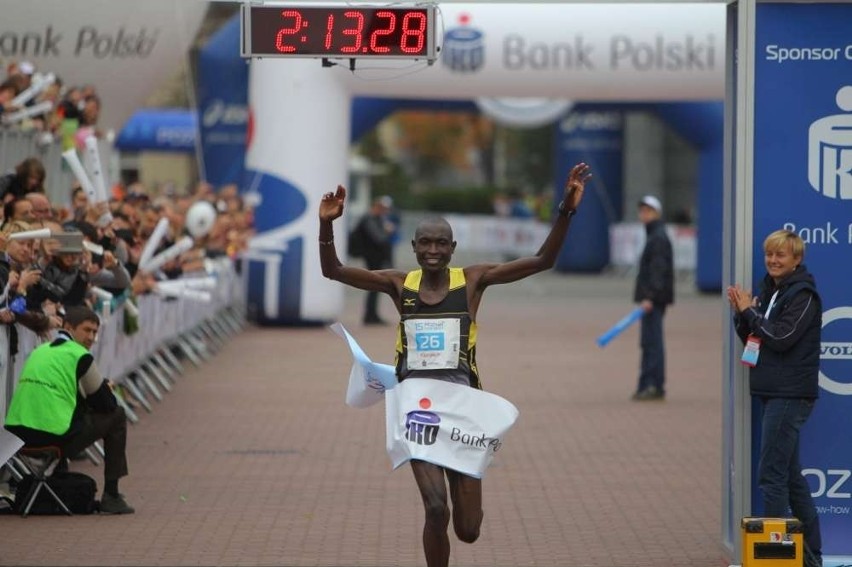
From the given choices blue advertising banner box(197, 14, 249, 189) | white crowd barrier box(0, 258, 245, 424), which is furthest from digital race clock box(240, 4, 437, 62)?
blue advertising banner box(197, 14, 249, 189)

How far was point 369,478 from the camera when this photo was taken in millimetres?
11711

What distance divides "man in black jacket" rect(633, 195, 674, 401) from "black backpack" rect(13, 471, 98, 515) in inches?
283

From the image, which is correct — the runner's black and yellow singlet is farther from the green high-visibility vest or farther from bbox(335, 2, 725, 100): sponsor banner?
bbox(335, 2, 725, 100): sponsor banner

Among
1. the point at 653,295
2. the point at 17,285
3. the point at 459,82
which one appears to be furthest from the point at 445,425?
the point at 459,82

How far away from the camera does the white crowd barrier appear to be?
1087 cm

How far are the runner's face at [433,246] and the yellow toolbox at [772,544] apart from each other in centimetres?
189

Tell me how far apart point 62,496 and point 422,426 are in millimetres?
3337

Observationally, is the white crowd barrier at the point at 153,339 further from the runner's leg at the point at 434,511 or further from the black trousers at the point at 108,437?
the runner's leg at the point at 434,511

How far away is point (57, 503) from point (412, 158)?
78367 mm

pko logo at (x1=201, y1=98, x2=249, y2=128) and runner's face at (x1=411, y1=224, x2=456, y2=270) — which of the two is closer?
runner's face at (x1=411, y1=224, x2=456, y2=270)

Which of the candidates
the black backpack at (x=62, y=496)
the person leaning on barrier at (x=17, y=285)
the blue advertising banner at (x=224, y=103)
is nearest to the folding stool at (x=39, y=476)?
the black backpack at (x=62, y=496)

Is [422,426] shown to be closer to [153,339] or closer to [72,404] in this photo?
[72,404]

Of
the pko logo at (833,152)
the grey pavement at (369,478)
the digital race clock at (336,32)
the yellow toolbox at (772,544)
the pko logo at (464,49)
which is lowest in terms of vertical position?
the grey pavement at (369,478)

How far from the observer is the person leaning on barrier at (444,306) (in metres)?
7.50
